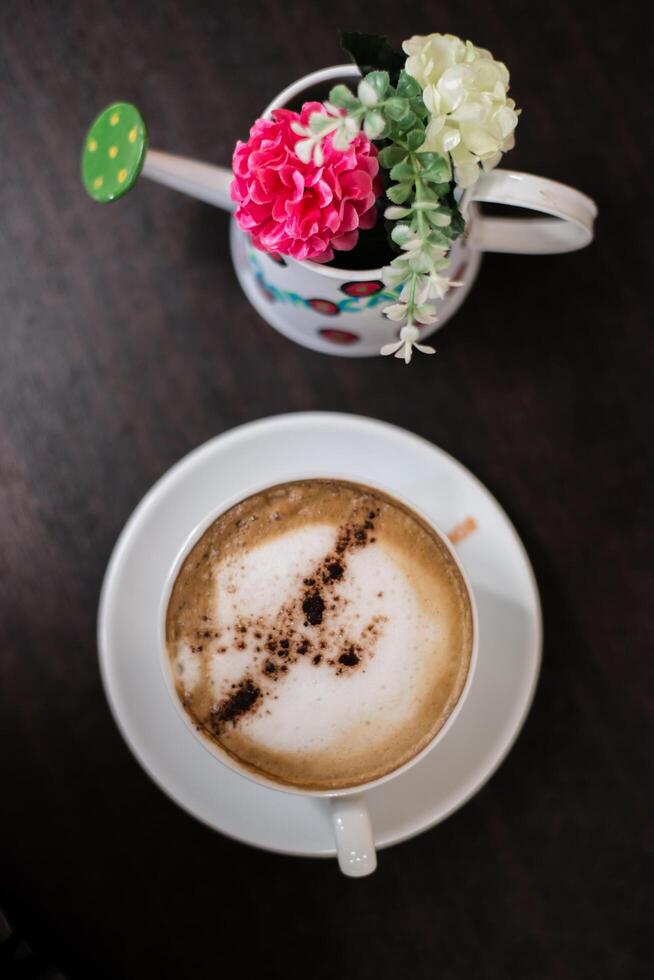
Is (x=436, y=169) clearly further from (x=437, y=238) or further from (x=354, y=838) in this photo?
(x=354, y=838)

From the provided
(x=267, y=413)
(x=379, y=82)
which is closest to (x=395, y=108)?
(x=379, y=82)

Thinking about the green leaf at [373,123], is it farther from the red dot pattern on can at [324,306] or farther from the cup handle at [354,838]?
the cup handle at [354,838]

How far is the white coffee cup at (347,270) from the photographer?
0.68 meters

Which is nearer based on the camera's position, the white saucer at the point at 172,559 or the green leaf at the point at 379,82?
the green leaf at the point at 379,82

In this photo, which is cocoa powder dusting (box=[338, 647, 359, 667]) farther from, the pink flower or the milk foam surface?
the pink flower

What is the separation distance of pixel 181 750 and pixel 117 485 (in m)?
0.28

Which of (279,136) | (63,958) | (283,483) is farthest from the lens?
(63,958)

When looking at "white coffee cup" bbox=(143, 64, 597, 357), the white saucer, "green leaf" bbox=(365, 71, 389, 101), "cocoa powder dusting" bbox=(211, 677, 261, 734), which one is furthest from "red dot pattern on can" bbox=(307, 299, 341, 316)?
"cocoa powder dusting" bbox=(211, 677, 261, 734)

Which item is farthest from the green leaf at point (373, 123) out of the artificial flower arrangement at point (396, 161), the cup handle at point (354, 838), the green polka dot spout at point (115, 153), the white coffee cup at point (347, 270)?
the cup handle at point (354, 838)

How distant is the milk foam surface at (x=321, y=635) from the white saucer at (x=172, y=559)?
94 mm

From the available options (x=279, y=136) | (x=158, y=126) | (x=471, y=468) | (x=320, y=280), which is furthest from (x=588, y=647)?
(x=158, y=126)

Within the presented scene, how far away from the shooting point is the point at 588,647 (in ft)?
3.04

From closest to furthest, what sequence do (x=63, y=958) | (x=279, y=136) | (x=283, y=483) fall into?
(x=279, y=136), (x=283, y=483), (x=63, y=958)

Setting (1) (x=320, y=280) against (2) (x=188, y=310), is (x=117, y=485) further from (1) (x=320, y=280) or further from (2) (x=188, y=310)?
(1) (x=320, y=280)
